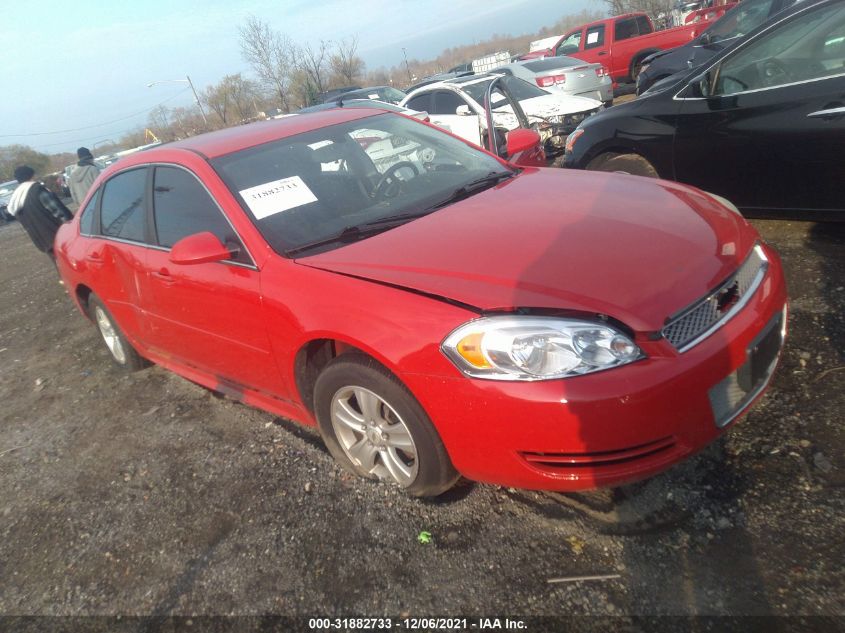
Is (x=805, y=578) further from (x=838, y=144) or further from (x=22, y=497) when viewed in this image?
(x=22, y=497)

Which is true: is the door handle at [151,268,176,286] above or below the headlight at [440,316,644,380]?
above

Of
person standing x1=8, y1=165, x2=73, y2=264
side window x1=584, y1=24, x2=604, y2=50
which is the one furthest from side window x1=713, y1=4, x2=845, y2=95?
side window x1=584, y1=24, x2=604, y2=50

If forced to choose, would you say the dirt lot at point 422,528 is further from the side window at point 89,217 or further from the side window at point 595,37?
the side window at point 595,37

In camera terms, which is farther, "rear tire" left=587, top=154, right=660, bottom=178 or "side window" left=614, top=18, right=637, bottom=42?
"side window" left=614, top=18, right=637, bottom=42

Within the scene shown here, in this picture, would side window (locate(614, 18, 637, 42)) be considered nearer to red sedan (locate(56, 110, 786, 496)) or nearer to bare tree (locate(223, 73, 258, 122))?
red sedan (locate(56, 110, 786, 496))

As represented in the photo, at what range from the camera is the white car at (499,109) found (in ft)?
28.7

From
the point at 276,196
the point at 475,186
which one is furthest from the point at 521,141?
the point at 276,196

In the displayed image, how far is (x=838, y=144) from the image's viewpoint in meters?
3.46

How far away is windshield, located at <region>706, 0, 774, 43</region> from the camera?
360 inches

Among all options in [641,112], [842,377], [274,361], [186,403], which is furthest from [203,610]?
[641,112]

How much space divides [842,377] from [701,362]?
1.23 m

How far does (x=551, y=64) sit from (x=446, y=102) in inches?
133

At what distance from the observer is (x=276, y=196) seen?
2.84m

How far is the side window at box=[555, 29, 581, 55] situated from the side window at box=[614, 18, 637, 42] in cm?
127
